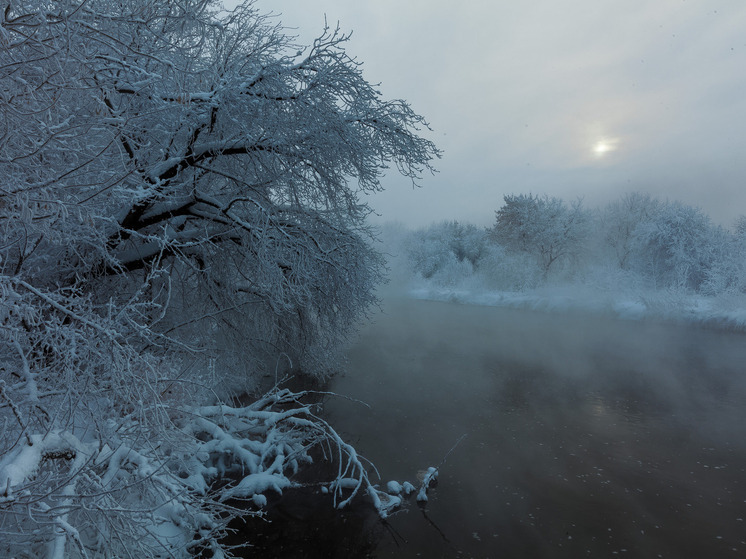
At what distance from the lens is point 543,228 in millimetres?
44500

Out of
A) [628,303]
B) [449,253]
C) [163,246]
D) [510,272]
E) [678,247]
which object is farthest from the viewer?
[449,253]

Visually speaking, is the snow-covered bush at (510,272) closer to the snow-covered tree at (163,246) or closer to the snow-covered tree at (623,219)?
the snow-covered tree at (623,219)

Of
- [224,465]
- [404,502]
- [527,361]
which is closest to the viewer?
[404,502]

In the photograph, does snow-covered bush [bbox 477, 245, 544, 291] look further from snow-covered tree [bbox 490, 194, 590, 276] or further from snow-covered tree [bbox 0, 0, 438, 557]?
snow-covered tree [bbox 0, 0, 438, 557]

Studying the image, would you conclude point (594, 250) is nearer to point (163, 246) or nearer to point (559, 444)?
point (559, 444)

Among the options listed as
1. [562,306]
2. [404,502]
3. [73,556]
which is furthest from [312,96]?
[562,306]

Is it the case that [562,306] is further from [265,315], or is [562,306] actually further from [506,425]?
[265,315]

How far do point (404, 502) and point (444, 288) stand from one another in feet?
133

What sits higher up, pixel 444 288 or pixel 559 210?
pixel 559 210

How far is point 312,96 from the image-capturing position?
21.6ft

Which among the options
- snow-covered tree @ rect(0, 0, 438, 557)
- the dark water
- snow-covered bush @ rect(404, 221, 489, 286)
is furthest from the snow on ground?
snow-covered tree @ rect(0, 0, 438, 557)

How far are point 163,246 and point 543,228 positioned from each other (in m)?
44.0

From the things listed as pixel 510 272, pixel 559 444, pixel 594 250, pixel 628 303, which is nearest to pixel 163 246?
pixel 559 444

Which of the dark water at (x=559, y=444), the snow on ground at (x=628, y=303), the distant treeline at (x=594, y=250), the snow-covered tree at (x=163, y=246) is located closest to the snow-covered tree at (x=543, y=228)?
the distant treeline at (x=594, y=250)
